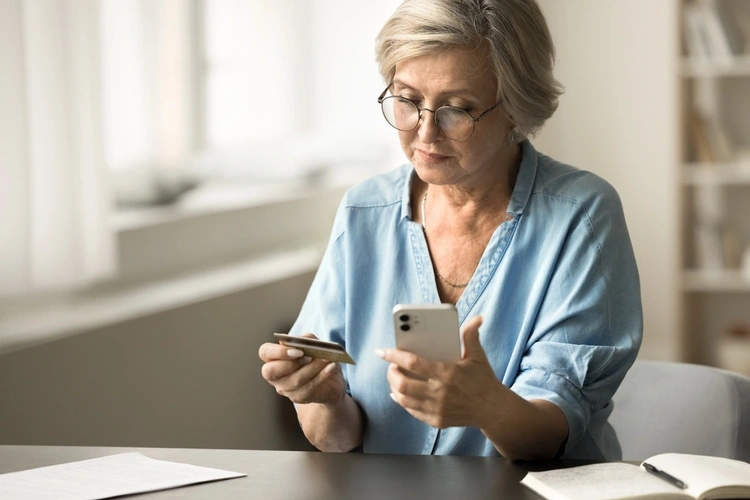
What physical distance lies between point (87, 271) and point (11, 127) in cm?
42

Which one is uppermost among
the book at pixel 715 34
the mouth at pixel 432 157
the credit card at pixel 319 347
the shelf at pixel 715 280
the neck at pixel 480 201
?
the book at pixel 715 34

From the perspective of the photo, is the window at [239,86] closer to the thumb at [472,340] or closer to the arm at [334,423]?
the arm at [334,423]

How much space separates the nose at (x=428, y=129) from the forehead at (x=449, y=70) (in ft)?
0.13

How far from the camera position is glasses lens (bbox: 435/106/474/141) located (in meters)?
1.57

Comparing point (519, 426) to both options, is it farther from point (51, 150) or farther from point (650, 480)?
point (51, 150)

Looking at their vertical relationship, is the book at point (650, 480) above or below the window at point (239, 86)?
below

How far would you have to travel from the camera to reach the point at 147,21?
8.65 feet

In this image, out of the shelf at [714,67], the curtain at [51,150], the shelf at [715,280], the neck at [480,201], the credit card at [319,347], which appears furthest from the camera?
the shelf at [715,280]

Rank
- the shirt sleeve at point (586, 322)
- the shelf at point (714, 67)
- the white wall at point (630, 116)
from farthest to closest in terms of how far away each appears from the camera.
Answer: the white wall at point (630, 116) → the shelf at point (714, 67) → the shirt sleeve at point (586, 322)

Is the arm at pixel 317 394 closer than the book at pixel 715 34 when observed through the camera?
Yes

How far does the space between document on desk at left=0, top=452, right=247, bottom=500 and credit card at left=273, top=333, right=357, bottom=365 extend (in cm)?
21

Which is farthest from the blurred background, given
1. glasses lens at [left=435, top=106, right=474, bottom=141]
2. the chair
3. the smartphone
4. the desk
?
the chair

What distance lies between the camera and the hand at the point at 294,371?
142 cm

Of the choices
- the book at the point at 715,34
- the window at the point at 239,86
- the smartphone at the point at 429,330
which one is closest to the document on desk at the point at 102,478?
the smartphone at the point at 429,330
